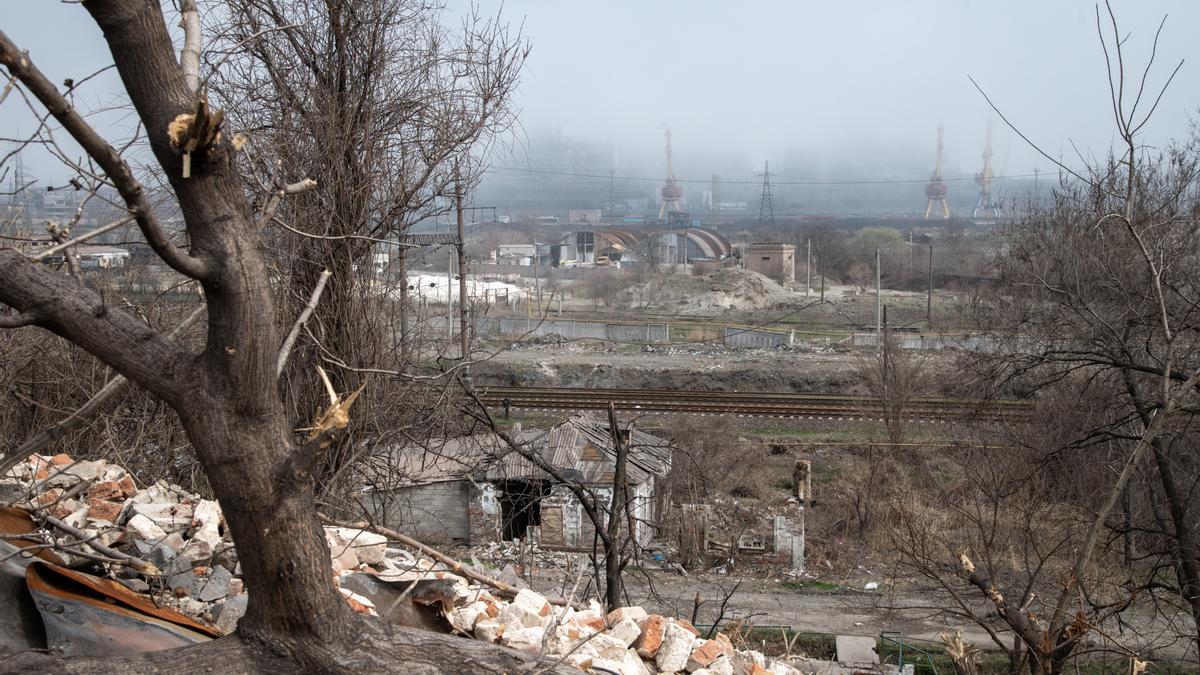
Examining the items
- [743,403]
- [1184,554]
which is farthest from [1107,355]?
[743,403]

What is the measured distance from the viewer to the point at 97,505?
201 inches

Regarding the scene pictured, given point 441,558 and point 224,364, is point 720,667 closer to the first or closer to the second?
point 441,558

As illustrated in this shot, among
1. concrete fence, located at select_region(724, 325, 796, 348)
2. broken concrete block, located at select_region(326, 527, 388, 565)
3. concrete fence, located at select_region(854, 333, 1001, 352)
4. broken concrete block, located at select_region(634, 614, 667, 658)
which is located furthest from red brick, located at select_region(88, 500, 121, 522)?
concrete fence, located at select_region(724, 325, 796, 348)

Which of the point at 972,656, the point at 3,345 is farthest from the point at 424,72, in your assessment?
the point at 972,656

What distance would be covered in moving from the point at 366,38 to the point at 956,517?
43.4 ft

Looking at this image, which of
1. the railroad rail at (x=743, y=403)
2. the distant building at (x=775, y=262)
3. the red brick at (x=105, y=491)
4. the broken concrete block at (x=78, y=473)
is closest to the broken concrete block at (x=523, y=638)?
the red brick at (x=105, y=491)

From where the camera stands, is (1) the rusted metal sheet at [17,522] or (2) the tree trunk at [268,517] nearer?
(2) the tree trunk at [268,517]

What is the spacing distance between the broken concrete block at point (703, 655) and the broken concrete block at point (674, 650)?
37mm

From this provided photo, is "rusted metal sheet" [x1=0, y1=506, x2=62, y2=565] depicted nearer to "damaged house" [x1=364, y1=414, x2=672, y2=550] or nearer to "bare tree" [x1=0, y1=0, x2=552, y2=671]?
"bare tree" [x1=0, y1=0, x2=552, y2=671]

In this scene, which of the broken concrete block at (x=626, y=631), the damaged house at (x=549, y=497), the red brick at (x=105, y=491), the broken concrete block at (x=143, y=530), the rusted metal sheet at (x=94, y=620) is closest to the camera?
the rusted metal sheet at (x=94, y=620)

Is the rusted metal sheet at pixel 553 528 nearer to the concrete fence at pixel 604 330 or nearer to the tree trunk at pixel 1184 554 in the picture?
the tree trunk at pixel 1184 554

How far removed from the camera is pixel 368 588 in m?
4.34

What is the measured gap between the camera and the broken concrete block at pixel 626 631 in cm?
430

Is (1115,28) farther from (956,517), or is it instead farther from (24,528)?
(956,517)
